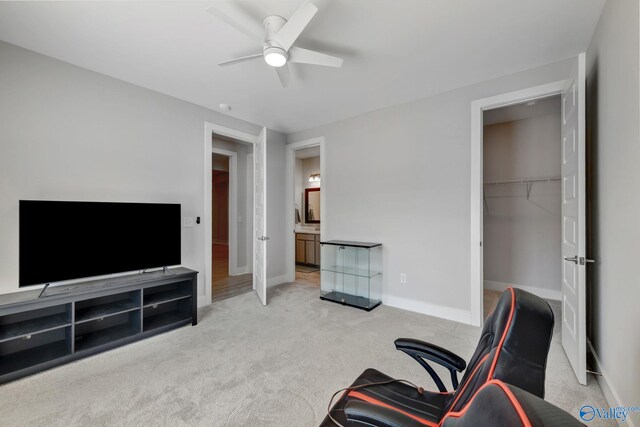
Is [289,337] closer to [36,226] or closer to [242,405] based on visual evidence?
[242,405]

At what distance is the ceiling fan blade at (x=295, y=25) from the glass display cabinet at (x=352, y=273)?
2.47 m

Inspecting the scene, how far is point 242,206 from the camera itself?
5.45 m

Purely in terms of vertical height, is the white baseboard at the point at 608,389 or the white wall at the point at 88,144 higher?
the white wall at the point at 88,144

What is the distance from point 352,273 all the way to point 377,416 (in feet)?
9.74

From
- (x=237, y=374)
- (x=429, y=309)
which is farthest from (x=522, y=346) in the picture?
(x=429, y=309)

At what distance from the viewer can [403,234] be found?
357cm

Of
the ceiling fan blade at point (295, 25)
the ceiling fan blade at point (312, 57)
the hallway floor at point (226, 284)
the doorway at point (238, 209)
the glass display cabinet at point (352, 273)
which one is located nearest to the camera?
the ceiling fan blade at point (295, 25)

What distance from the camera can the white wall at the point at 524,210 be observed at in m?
3.88

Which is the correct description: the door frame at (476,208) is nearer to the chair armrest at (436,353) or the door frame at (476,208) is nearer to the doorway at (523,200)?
the doorway at (523,200)

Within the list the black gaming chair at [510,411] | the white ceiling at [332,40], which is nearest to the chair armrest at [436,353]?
the black gaming chair at [510,411]

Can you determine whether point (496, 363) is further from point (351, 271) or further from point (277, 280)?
point (277, 280)

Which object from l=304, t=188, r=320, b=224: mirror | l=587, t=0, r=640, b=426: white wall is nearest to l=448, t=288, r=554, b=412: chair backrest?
l=587, t=0, r=640, b=426: white wall

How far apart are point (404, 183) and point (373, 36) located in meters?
1.82

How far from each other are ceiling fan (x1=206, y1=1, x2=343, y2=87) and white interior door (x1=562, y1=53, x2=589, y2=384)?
1.78m
